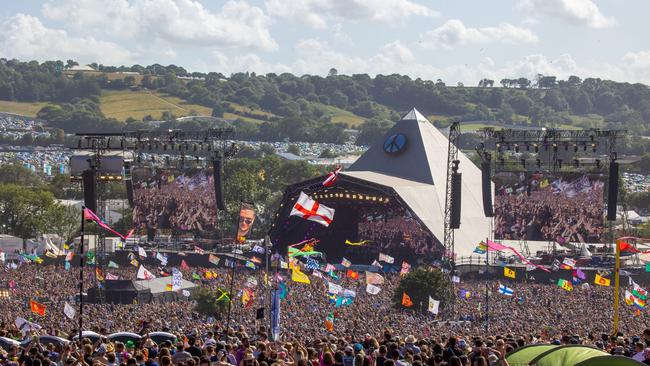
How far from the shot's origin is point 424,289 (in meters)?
48.9

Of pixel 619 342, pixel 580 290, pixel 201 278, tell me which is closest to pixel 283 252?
pixel 201 278

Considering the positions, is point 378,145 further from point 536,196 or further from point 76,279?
point 76,279

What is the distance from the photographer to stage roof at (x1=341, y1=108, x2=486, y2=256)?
70.4m

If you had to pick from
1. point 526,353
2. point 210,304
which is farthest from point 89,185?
point 526,353

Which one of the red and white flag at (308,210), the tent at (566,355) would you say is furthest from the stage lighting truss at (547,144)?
the tent at (566,355)

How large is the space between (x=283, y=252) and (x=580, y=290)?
2166 centimetres

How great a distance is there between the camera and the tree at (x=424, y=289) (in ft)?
159

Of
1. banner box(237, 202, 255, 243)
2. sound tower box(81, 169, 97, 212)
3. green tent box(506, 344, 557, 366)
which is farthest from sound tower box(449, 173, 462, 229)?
green tent box(506, 344, 557, 366)

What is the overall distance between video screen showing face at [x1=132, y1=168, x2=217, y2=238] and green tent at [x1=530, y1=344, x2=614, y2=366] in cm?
5300

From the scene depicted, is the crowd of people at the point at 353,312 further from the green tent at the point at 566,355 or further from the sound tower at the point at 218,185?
the green tent at the point at 566,355

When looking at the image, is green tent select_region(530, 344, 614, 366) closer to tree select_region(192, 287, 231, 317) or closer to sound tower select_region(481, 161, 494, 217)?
tree select_region(192, 287, 231, 317)

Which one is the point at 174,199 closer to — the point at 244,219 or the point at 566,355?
the point at 244,219

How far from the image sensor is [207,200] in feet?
224

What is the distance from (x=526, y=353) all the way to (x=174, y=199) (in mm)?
53442
